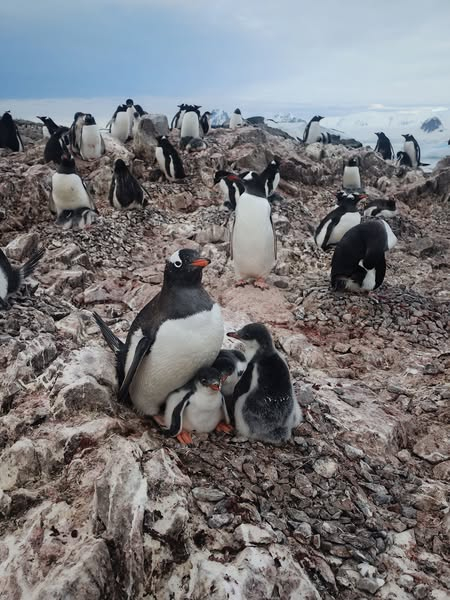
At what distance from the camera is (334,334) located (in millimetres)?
5191

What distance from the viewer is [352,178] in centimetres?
1222

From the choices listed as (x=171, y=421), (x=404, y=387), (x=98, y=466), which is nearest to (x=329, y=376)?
(x=404, y=387)

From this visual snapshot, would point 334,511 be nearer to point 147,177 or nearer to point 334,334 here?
point 334,334

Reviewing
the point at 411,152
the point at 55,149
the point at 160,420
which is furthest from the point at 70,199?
the point at 411,152

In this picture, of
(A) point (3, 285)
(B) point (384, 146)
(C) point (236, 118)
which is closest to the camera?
(A) point (3, 285)

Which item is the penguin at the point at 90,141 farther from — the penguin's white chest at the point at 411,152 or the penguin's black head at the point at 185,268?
the penguin's white chest at the point at 411,152

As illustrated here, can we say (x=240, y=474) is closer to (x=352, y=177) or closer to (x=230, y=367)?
(x=230, y=367)

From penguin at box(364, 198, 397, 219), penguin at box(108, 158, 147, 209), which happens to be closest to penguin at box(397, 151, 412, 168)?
penguin at box(364, 198, 397, 219)

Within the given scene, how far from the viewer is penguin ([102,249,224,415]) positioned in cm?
273

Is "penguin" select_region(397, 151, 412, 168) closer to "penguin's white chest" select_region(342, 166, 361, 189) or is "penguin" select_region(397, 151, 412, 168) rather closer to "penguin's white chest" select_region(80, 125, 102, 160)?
"penguin's white chest" select_region(342, 166, 361, 189)

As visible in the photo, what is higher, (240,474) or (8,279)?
(8,279)

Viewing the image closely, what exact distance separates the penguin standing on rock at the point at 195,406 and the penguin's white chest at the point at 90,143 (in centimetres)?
938

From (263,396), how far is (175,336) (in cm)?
66

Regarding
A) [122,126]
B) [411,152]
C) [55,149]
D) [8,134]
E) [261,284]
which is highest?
[122,126]
